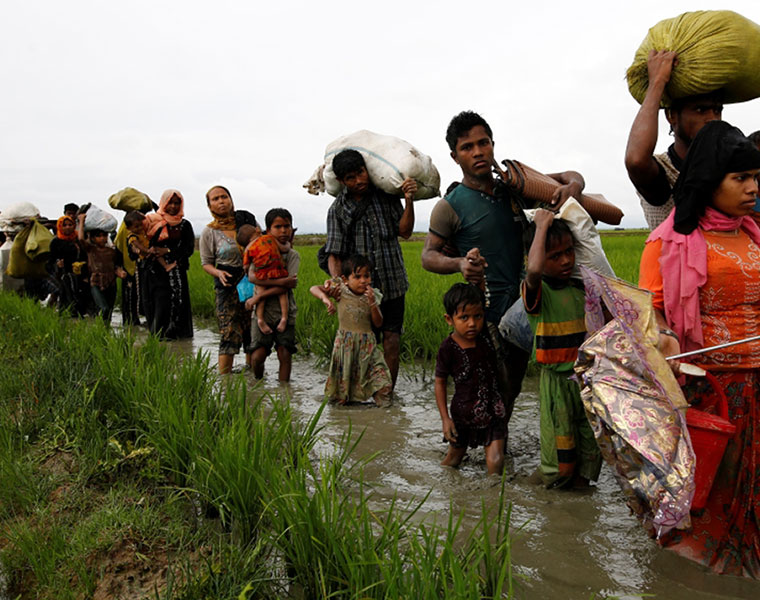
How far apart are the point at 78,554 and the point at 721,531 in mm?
2136

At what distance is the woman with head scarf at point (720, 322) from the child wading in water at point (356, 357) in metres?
2.56

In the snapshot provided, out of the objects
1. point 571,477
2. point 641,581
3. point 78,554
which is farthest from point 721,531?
point 78,554

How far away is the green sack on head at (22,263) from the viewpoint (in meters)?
9.39

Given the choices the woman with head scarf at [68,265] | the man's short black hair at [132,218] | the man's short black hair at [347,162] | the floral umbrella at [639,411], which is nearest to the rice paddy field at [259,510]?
the floral umbrella at [639,411]

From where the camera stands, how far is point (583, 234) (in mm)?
2850

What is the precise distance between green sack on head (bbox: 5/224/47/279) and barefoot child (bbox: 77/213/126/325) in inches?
56.7

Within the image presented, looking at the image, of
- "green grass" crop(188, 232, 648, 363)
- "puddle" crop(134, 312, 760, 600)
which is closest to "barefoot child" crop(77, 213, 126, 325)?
"green grass" crop(188, 232, 648, 363)

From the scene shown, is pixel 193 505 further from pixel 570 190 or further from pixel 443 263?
pixel 570 190

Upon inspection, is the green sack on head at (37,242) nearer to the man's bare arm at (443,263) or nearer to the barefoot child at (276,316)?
the barefoot child at (276,316)

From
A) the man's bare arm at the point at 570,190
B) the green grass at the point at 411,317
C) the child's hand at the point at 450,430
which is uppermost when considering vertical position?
the man's bare arm at the point at 570,190

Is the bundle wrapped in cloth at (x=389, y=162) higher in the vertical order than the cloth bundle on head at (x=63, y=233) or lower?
higher

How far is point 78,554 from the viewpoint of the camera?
218 cm

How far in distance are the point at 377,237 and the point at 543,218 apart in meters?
1.99

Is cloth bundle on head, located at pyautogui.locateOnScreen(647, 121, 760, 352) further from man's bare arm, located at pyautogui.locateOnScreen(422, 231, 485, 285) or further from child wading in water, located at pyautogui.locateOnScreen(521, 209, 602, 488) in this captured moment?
man's bare arm, located at pyautogui.locateOnScreen(422, 231, 485, 285)
